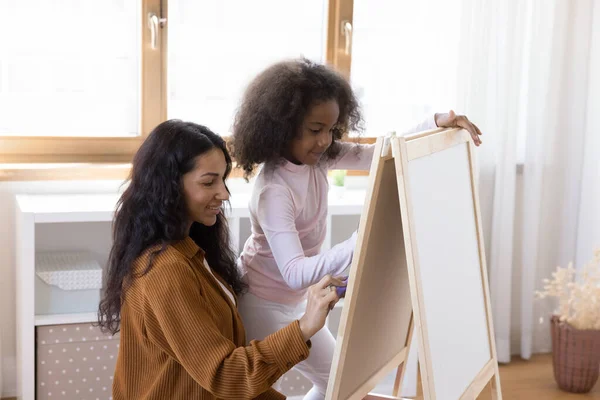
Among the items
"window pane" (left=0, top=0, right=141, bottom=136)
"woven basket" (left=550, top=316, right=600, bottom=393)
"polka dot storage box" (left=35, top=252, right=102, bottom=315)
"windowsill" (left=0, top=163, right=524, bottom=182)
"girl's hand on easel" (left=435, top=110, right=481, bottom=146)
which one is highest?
"window pane" (left=0, top=0, right=141, bottom=136)

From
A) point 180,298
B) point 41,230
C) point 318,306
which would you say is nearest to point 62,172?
point 41,230

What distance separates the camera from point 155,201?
64.5 inches

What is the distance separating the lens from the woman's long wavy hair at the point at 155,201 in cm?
164

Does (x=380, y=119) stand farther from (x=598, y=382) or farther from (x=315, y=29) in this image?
(x=598, y=382)

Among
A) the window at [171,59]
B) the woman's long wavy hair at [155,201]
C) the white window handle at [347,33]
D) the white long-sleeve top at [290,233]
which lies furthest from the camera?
the white window handle at [347,33]

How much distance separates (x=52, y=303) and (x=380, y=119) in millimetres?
1493

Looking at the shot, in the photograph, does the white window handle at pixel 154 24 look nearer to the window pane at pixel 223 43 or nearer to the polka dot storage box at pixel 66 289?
the window pane at pixel 223 43

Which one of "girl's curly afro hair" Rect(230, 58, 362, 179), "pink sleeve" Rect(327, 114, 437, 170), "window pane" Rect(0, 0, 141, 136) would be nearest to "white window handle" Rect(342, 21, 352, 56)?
"window pane" Rect(0, 0, 141, 136)

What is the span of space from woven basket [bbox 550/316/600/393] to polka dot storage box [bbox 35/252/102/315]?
5.61 ft

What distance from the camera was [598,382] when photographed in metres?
3.30

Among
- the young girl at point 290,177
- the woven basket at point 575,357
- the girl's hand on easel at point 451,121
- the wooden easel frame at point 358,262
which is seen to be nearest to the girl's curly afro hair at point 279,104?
the young girl at point 290,177

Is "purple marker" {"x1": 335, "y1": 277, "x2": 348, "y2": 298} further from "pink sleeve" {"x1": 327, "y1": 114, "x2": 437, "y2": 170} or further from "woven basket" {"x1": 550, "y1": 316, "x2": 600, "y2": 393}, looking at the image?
"woven basket" {"x1": 550, "y1": 316, "x2": 600, "y2": 393}

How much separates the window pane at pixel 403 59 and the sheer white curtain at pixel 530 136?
92mm

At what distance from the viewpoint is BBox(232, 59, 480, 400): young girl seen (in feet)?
6.00
